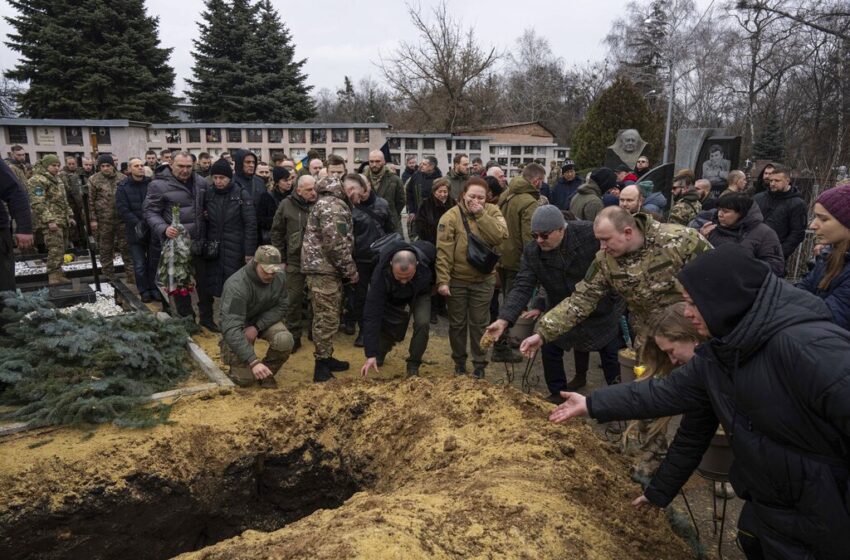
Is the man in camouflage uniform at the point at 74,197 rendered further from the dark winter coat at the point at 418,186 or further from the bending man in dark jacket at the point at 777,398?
the bending man in dark jacket at the point at 777,398

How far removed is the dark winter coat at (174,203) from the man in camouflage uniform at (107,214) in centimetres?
232

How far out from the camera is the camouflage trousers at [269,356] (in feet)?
17.3

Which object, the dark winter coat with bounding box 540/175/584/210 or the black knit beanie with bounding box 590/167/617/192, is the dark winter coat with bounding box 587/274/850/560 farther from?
the dark winter coat with bounding box 540/175/584/210

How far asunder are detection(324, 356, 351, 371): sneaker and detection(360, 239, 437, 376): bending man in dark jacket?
0.43 meters

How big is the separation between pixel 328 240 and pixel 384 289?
86 cm

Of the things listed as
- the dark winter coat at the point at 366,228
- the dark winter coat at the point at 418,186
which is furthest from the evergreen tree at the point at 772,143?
the dark winter coat at the point at 366,228

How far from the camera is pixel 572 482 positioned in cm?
329

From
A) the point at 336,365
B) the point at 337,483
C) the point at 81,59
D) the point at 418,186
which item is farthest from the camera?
the point at 81,59

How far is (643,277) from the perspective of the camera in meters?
3.97

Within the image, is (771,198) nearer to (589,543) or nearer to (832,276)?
(832,276)

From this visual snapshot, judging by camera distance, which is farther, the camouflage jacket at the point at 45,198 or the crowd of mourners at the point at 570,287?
the camouflage jacket at the point at 45,198

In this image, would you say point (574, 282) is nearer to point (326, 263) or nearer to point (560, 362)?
point (560, 362)

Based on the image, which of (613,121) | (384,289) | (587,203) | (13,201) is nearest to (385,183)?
(587,203)

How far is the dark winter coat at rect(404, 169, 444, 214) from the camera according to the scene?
32.2 ft
